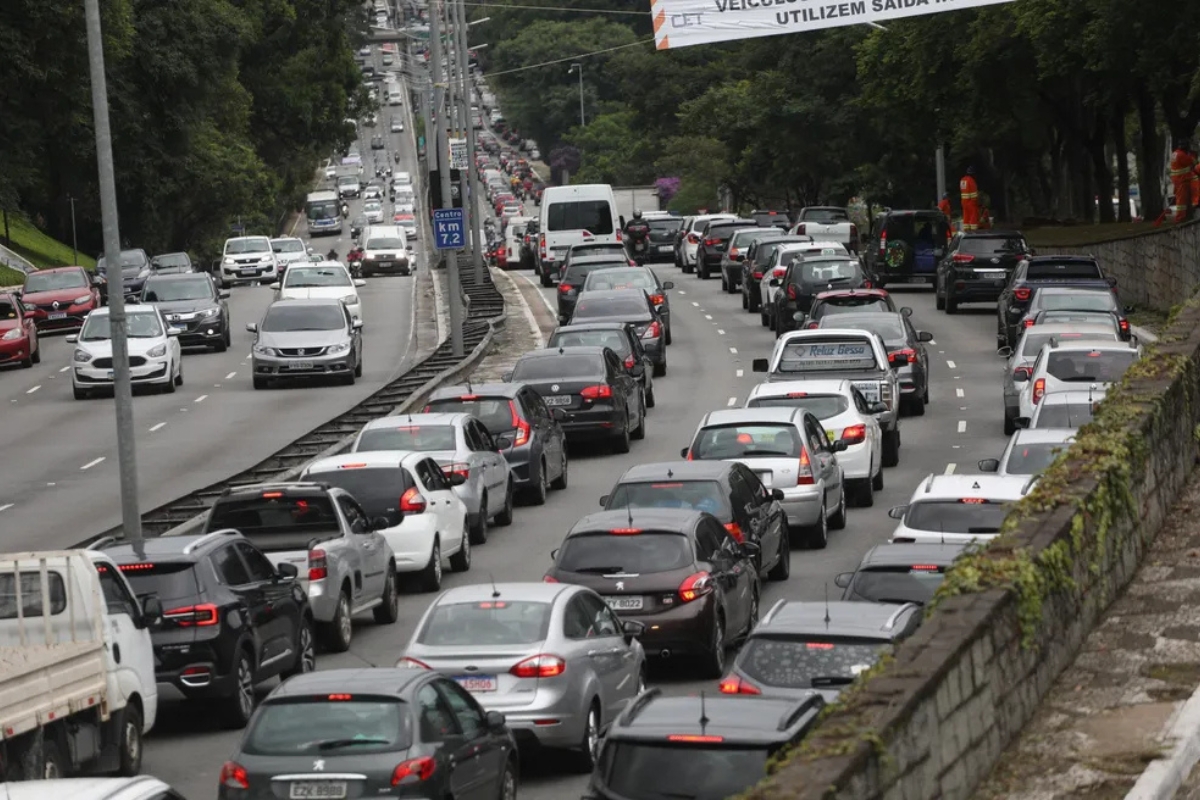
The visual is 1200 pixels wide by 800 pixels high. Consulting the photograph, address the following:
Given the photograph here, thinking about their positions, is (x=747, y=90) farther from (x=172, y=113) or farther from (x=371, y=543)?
(x=371, y=543)

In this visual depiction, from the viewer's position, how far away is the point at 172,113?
84.8 meters

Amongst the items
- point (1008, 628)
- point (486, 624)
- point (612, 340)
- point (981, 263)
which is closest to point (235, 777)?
point (486, 624)

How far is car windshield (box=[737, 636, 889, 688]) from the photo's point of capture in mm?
13766

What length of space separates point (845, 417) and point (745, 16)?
54.9 feet

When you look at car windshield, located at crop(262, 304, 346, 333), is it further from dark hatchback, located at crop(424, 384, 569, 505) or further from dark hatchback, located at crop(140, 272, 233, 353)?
dark hatchback, located at crop(424, 384, 569, 505)

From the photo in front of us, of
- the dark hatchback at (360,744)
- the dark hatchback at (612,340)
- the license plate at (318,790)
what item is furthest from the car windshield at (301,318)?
the license plate at (318,790)

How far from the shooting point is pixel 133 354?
4262cm

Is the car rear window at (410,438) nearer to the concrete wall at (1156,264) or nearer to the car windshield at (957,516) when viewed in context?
the car windshield at (957,516)

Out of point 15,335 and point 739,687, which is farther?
point 15,335

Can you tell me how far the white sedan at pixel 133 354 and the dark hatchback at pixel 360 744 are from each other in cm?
3037

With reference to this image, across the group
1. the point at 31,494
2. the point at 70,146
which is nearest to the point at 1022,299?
the point at 31,494

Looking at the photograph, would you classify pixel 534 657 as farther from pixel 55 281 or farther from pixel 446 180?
pixel 55 281

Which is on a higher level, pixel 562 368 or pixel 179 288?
pixel 179 288

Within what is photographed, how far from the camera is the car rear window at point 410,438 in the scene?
1015 inches
